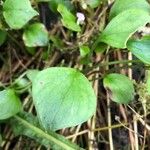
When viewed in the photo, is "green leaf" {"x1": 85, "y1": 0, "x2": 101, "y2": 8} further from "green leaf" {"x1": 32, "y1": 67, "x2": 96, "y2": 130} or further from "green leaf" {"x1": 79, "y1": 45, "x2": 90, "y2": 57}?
"green leaf" {"x1": 32, "y1": 67, "x2": 96, "y2": 130}

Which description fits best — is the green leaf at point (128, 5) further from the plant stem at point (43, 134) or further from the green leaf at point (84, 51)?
the plant stem at point (43, 134)

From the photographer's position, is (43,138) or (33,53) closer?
(43,138)

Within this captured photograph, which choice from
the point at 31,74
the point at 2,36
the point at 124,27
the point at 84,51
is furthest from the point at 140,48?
the point at 2,36

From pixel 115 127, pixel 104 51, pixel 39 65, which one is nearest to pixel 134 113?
pixel 115 127

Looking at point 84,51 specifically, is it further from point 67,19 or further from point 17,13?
point 17,13

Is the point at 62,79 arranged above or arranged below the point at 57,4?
below

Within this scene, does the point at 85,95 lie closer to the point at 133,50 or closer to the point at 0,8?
the point at 133,50
